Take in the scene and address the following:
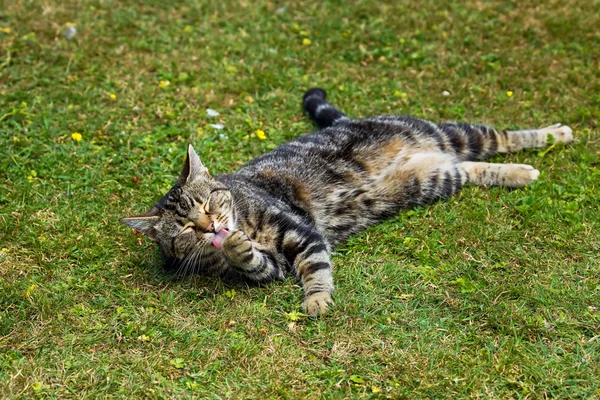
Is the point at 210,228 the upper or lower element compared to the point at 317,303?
upper

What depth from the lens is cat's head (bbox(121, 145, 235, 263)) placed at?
4.37 metres

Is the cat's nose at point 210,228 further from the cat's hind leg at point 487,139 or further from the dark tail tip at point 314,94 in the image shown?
the dark tail tip at point 314,94

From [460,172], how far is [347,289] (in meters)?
1.50

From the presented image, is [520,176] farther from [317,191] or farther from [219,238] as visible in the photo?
[219,238]

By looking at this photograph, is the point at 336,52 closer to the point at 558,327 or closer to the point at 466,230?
the point at 466,230

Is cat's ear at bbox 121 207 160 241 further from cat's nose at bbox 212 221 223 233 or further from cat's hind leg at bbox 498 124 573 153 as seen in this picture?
cat's hind leg at bbox 498 124 573 153

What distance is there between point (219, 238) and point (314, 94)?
2450mm

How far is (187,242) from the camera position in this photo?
4.39 meters

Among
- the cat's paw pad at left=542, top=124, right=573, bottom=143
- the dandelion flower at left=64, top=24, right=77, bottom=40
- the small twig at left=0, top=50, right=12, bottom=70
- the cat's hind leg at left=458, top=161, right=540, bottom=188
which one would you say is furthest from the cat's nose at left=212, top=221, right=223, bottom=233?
the dandelion flower at left=64, top=24, right=77, bottom=40

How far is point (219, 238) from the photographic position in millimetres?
4320

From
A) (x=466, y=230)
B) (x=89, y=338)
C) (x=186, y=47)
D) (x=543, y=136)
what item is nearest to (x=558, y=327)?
(x=466, y=230)

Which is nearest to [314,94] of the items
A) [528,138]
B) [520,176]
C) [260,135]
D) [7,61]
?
[260,135]

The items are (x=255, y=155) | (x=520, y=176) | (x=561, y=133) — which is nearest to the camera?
(x=520, y=176)

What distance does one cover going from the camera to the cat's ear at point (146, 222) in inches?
174
